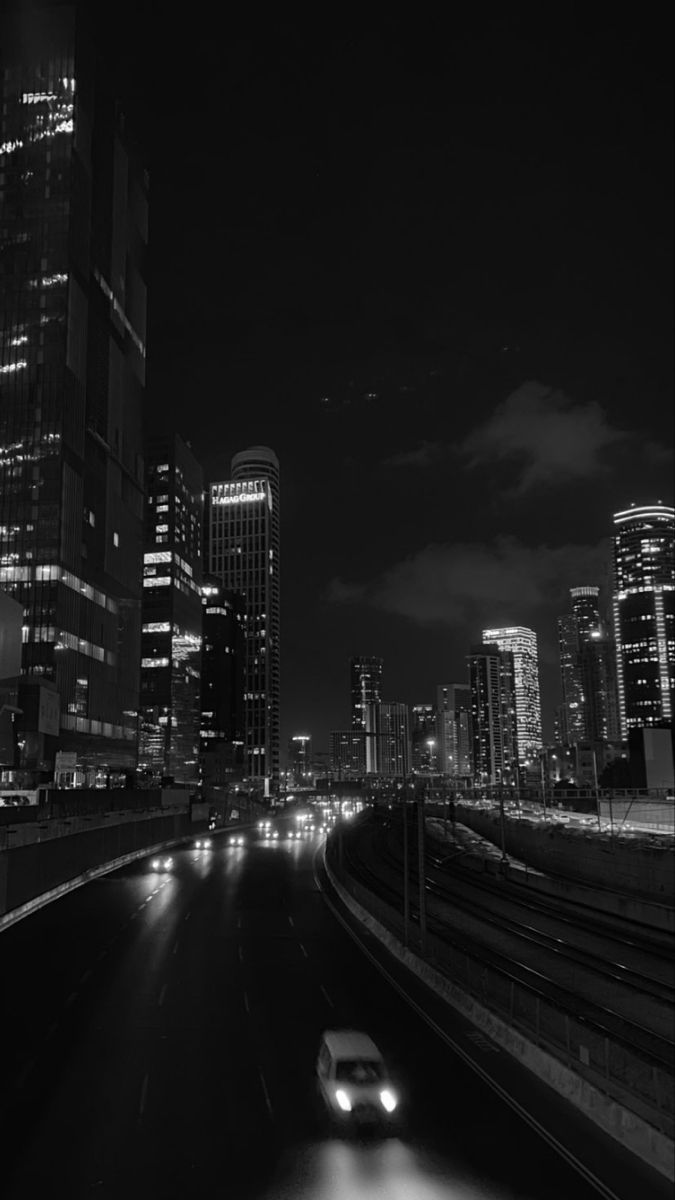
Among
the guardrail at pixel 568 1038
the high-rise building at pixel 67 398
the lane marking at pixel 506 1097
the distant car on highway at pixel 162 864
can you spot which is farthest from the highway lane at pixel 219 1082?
the high-rise building at pixel 67 398

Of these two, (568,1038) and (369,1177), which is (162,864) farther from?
(369,1177)

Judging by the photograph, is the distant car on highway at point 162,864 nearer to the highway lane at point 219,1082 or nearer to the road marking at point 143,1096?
the highway lane at point 219,1082

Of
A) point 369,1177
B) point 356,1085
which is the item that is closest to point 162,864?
point 356,1085

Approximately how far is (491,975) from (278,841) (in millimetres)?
89616

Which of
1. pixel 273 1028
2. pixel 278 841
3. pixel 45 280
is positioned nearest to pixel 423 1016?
pixel 273 1028

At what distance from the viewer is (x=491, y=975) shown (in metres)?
36.9

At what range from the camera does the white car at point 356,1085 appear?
71.5 ft

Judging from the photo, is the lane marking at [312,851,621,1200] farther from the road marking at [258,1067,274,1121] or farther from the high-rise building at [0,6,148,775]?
the high-rise building at [0,6,148,775]

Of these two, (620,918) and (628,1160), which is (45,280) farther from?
(628,1160)

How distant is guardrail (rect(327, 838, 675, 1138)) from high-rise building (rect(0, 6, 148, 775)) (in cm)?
12701

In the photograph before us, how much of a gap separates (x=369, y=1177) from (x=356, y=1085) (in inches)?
128

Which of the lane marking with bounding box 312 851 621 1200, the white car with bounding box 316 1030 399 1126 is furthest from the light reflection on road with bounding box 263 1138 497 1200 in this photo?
the lane marking with bounding box 312 851 621 1200

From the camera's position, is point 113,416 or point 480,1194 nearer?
point 480,1194

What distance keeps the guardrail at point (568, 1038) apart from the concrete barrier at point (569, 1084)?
0.53 feet
